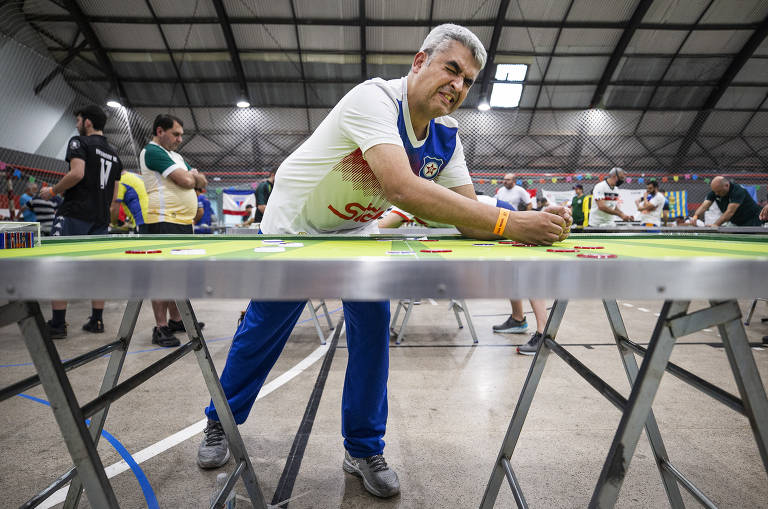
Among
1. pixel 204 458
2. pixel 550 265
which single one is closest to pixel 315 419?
pixel 204 458

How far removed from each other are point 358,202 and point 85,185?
2.73 meters

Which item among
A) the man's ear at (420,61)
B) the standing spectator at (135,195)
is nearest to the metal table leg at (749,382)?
the man's ear at (420,61)

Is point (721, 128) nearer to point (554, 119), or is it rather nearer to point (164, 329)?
point (554, 119)

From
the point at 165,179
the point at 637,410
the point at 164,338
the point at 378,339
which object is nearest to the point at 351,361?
the point at 378,339

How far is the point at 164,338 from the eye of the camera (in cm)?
279

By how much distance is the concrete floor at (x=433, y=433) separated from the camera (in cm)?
127

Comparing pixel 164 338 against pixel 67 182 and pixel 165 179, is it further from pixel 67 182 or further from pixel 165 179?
pixel 67 182

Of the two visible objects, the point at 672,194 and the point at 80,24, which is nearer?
the point at 80,24

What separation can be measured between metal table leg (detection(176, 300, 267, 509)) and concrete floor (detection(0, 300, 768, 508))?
218 mm

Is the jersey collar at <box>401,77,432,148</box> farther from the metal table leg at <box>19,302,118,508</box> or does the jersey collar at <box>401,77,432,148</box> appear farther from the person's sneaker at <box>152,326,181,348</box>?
the person's sneaker at <box>152,326,181,348</box>

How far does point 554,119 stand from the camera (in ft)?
35.4

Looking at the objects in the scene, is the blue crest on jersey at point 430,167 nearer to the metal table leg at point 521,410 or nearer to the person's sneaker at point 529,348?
the metal table leg at point 521,410

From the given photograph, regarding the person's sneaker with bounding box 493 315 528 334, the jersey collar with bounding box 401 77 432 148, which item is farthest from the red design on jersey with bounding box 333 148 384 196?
the person's sneaker with bounding box 493 315 528 334

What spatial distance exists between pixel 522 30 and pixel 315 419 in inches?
418
